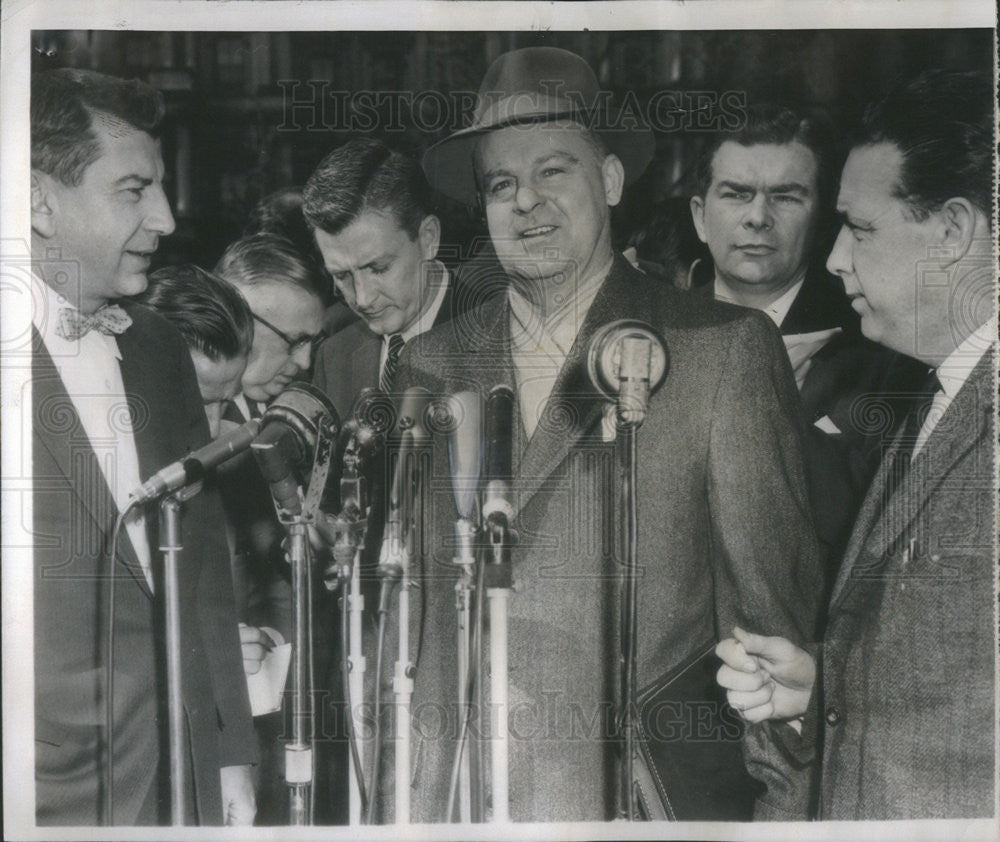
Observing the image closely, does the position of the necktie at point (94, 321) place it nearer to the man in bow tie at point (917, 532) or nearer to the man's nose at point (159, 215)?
the man's nose at point (159, 215)

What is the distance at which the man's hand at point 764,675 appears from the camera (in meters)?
2.09

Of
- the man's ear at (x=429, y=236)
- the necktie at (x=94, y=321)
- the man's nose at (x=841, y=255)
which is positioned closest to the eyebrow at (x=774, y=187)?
the man's nose at (x=841, y=255)

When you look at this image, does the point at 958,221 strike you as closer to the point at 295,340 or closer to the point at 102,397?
the point at 295,340

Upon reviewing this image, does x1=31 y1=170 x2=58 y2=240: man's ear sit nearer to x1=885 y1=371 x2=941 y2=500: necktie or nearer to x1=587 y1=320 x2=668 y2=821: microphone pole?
x1=587 y1=320 x2=668 y2=821: microphone pole

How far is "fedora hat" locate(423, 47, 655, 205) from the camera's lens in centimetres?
210

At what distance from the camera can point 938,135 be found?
7.00 ft

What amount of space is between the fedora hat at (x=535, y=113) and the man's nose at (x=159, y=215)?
0.61 metres

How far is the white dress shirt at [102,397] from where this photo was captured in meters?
2.10

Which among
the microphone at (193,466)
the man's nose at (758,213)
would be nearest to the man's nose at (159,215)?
the microphone at (193,466)

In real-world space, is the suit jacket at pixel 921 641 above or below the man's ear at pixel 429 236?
below

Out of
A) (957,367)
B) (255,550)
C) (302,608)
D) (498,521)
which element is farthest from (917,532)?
(255,550)

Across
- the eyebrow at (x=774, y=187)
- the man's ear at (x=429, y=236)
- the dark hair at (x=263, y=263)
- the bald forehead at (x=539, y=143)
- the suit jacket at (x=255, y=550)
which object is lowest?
the suit jacket at (x=255, y=550)

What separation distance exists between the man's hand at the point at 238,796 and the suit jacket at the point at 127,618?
2 cm

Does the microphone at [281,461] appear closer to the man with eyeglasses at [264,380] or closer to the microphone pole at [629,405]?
the man with eyeglasses at [264,380]
